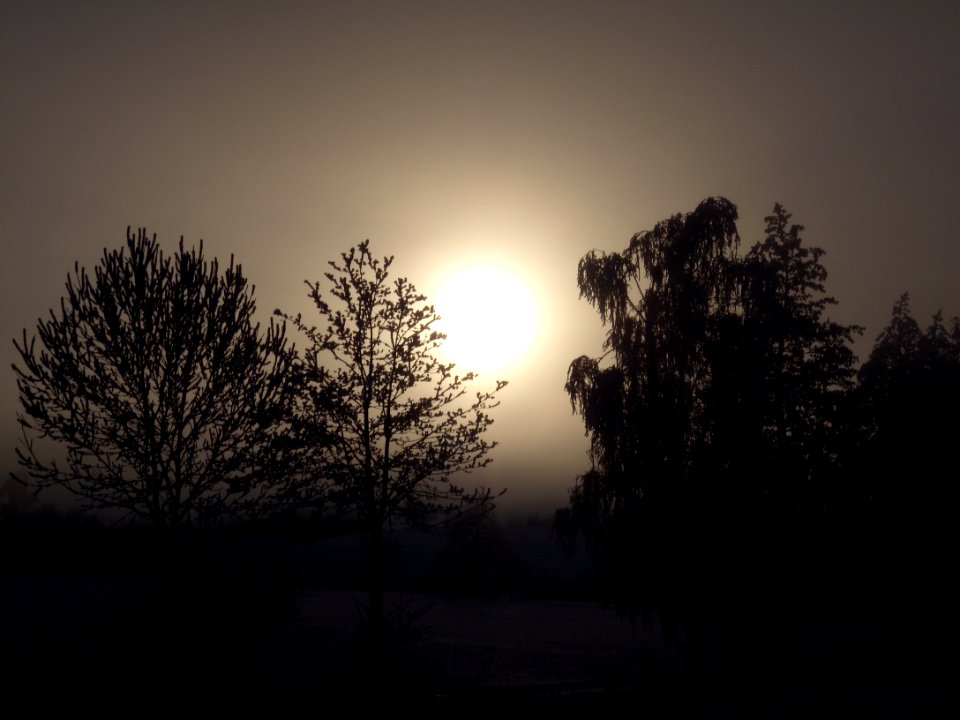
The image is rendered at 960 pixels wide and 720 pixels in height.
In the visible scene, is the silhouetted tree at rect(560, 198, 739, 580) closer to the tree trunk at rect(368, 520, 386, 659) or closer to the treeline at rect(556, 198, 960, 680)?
the treeline at rect(556, 198, 960, 680)


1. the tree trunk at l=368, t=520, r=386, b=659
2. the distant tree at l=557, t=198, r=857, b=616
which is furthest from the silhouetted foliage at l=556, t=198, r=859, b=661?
the tree trunk at l=368, t=520, r=386, b=659

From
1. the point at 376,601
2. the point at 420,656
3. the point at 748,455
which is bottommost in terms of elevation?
the point at 420,656

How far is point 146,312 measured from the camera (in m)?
12.5

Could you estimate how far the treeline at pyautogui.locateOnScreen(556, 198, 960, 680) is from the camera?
55.6 feet

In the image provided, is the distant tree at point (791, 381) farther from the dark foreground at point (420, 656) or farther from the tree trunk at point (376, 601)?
the tree trunk at point (376, 601)

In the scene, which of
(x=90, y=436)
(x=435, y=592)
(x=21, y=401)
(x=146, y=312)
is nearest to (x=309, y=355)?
(x=146, y=312)

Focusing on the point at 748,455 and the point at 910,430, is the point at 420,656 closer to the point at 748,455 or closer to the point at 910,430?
the point at 748,455

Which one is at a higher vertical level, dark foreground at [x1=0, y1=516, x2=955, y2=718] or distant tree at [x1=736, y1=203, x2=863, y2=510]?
distant tree at [x1=736, y1=203, x2=863, y2=510]

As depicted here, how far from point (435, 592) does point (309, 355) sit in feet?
75.6

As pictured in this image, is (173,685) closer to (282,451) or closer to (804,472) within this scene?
(282,451)

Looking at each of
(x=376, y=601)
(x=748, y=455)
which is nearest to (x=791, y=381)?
(x=748, y=455)

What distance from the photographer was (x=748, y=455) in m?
17.0

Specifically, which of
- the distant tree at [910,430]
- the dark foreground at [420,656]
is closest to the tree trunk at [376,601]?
the dark foreground at [420,656]

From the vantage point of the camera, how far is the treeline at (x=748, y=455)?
16938 mm
